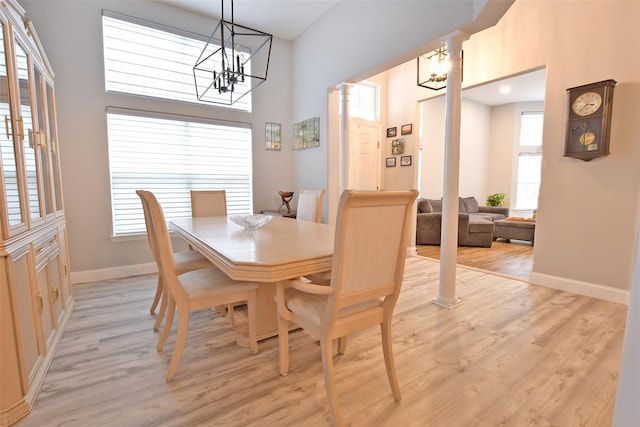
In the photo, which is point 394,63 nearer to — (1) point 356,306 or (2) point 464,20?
(2) point 464,20

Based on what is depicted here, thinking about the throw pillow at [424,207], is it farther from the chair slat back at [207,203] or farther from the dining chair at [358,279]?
the dining chair at [358,279]

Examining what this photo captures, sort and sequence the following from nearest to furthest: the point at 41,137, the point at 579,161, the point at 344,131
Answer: the point at 41,137, the point at 579,161, the point at 344,131

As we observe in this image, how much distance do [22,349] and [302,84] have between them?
13.6ft

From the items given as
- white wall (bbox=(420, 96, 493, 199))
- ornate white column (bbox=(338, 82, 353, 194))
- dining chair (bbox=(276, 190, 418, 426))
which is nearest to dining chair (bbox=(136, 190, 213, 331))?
dining chair (bbox=(276, 190, 418, 426))

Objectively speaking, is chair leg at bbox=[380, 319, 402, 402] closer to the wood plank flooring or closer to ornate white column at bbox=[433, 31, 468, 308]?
ornate white column at bbox=[433, 31, 468, 308]

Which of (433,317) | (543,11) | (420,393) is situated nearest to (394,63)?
(543,11)

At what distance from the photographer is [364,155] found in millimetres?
5043

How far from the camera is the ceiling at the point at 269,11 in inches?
144

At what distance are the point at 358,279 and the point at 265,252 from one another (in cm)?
49

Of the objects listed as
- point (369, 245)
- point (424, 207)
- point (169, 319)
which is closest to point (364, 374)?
point (369, 245)

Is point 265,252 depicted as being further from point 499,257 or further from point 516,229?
point 516,229

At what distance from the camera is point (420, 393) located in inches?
60.9

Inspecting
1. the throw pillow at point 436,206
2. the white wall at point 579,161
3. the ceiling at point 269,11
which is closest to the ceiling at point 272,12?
the ceiling at point 269,11

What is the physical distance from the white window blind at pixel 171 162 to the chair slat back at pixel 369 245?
3349 millimetres
